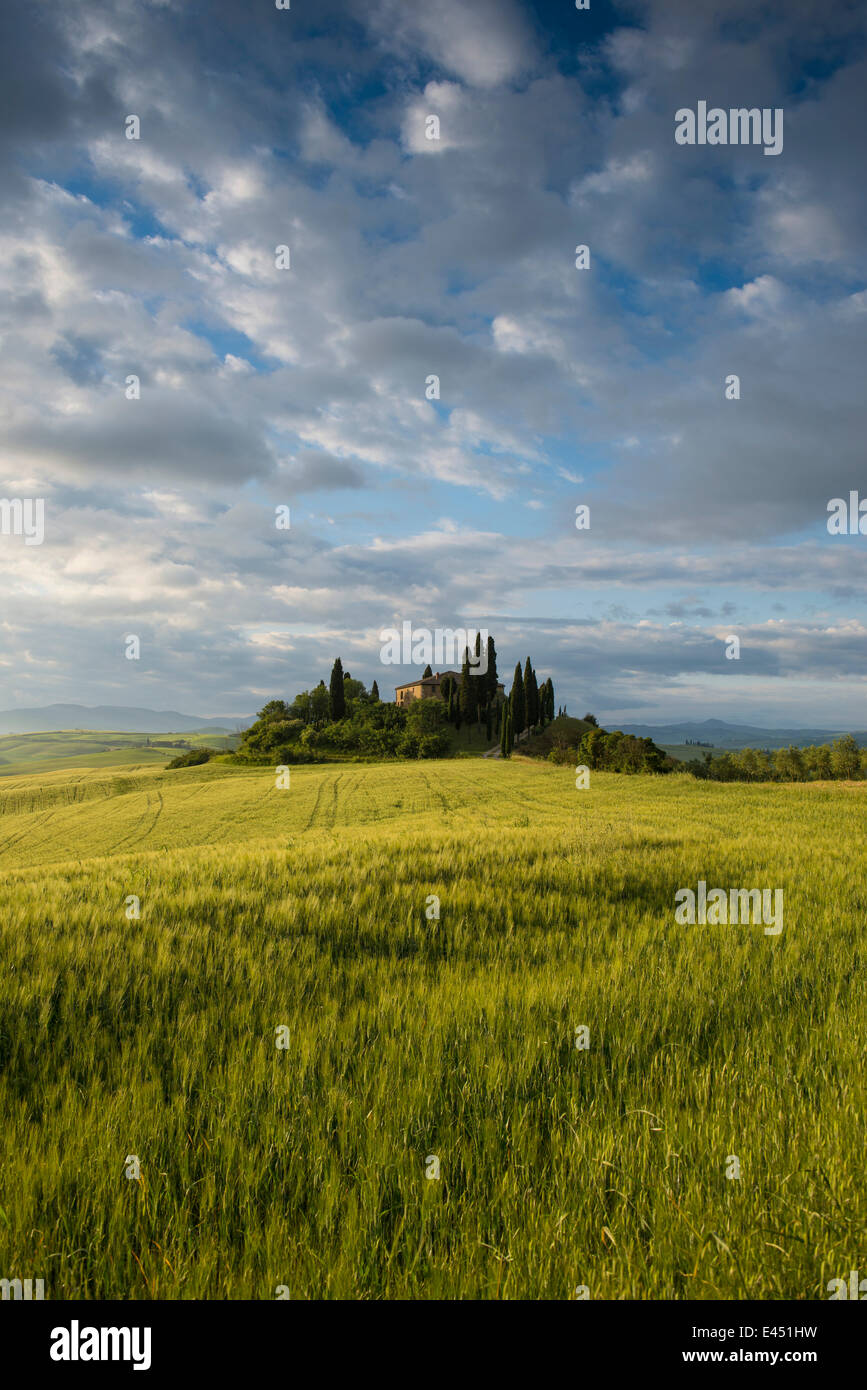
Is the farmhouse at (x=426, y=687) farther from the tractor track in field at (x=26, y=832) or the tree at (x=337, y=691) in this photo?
the tractor track in field at (x=26, y=832)

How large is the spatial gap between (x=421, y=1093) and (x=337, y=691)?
342 ft

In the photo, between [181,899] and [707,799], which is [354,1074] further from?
[707,799]

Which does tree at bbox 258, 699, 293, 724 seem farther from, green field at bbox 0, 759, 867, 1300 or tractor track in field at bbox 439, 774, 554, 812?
green field at bbox 0, 759, 867, 1300

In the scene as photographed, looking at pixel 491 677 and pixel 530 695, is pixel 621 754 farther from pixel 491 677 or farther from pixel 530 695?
pixel 491 677

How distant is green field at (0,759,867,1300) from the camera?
2268mm

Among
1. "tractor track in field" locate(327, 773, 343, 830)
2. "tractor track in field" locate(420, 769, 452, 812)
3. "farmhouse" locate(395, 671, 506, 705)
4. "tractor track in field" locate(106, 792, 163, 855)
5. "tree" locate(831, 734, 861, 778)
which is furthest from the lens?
"farmhouse" locate(395, 671, 506, 705)

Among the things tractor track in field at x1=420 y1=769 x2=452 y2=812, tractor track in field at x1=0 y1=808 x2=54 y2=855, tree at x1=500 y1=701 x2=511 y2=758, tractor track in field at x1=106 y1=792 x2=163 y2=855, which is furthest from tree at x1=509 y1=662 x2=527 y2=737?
tractor track in field at x1=0 y1=808 x2=54 y2=855

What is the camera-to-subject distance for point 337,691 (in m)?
106

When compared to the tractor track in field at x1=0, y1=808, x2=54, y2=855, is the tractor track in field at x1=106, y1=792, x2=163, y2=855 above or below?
above

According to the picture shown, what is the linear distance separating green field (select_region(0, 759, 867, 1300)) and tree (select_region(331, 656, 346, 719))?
97.9 metres

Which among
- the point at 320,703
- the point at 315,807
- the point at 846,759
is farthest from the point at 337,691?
the point at 846,759

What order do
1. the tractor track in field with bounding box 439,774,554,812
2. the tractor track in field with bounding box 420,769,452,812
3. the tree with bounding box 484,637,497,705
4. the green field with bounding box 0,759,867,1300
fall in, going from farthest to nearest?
the tree with bounding box 484,637,497,705
the tractor track in field with bounding box 420,769,452,812
the tractor track in field with bounding box 439,774,554,812
the green field with bounding box 0,759,867,1300

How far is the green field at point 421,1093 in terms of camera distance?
7.44 feet
